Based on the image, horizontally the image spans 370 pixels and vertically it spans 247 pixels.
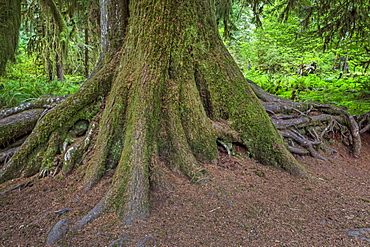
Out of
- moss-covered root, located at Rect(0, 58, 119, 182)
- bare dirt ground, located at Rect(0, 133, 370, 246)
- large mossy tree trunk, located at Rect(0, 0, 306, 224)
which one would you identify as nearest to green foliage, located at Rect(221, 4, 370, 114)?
large mossy tree trunk, located at Rect(0, 0, 306, 224)

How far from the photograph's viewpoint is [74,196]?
9.94 ft

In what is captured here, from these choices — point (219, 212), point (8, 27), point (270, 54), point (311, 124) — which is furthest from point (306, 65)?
point (8, 27)

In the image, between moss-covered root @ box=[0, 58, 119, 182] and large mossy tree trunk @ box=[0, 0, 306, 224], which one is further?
moss-covered root @ box=[0, 58, 119, 182]

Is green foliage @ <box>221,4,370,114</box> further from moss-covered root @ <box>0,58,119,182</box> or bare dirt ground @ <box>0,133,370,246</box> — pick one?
moss-covered root @ <box>0,58,119,182</box>

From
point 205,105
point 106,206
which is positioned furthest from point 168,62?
point 106,206

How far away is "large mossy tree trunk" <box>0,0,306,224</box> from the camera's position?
11.0ft

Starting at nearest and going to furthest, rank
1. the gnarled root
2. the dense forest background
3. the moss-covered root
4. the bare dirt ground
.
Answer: the bare dirt ground < the moss-covered root < the gnarled root < the dense forest background

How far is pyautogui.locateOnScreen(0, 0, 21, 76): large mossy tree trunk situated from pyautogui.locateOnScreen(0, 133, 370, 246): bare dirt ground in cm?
399

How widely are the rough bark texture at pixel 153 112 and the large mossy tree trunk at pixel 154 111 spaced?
0.01m

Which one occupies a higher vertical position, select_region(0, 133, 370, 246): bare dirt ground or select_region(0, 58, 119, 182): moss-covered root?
select_region(0, 58, 119, 182): moss-covered root

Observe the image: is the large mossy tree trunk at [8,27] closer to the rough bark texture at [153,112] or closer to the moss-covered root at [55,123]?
the rough bark texture at [153,112]

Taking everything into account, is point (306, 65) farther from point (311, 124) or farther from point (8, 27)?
point (8, 27)

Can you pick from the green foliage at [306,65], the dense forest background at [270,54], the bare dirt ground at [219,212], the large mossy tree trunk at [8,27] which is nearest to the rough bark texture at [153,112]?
the bare dirt ground at [219,212]

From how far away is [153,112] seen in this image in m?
3.46
